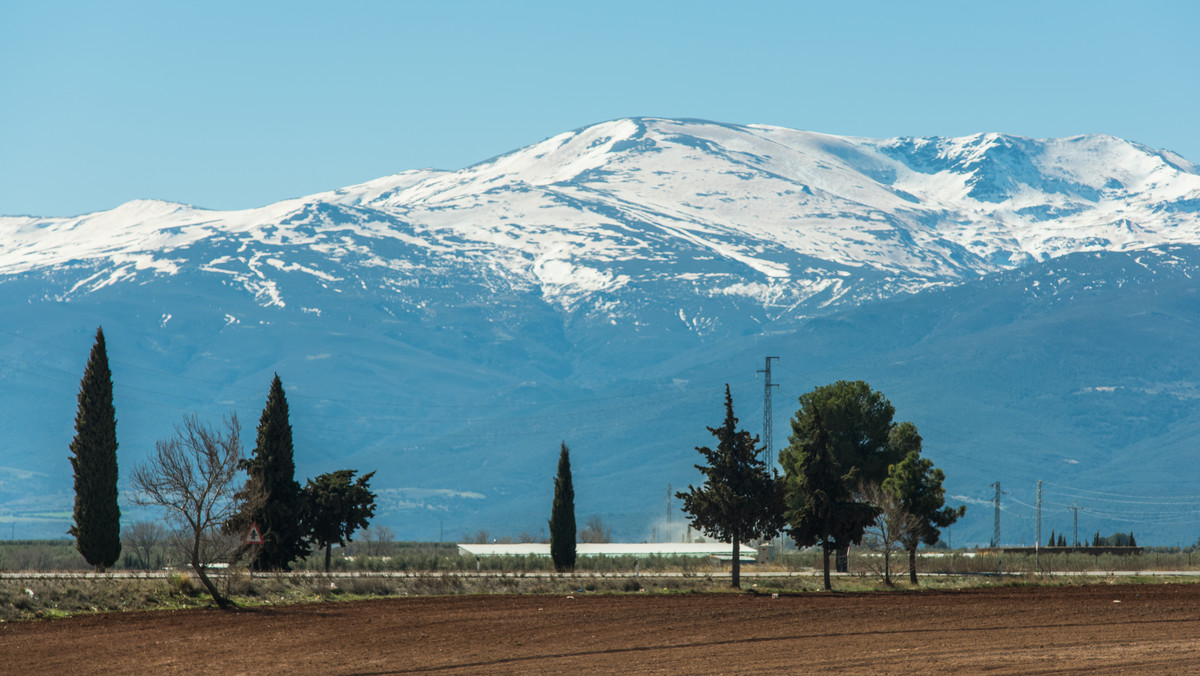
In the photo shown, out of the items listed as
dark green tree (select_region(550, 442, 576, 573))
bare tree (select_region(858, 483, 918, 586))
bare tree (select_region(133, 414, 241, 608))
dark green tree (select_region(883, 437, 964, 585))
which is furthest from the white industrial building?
bare tree (select_region(133, 414, 241, 608))

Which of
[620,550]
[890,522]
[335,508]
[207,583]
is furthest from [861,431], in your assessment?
[207,583]

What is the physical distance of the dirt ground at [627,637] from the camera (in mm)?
31391

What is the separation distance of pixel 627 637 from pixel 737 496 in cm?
1795

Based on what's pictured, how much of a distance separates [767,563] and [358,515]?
23063mm

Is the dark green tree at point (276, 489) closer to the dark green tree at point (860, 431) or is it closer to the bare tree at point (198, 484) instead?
the bare tree at point (198, 484)

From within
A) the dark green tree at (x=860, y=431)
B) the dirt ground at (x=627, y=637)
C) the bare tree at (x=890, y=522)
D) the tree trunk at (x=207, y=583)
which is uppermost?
the dark green tree at (x=860, y=431)

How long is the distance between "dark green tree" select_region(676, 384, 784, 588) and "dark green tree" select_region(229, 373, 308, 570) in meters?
16.8

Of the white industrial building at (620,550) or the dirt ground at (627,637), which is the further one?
the white industrial building at (620,550)

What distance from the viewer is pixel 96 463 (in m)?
49.0

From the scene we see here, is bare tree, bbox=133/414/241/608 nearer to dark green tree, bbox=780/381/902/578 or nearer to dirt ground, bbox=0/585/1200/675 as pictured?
dirt ground, bbox=0/585/1200/675

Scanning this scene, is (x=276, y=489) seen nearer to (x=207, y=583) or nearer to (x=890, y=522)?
(x=207, y=583)

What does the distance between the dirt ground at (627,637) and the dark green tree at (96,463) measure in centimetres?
1094

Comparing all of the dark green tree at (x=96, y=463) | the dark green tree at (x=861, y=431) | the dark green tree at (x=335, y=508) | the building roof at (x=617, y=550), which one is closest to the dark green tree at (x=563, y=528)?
the dark green tree at (x=335, y=508)

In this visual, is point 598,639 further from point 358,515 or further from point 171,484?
point 358,515
